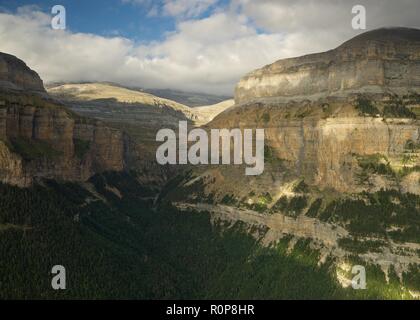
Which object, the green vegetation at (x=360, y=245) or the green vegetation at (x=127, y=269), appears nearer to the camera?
the green vegetation at (x=127, y=269)

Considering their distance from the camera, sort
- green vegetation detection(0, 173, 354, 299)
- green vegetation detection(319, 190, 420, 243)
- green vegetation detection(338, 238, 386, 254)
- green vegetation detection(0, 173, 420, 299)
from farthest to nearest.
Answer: green vegetation detection(319, 190, 420, 243)
green vegetation detection(338, 238, 386, 254)
green vegetation detection(0, 173, 420, 299)
green vegetation detection(0, 173, 354, 299)

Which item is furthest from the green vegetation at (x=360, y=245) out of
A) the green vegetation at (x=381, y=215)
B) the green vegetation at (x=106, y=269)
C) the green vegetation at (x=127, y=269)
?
the green vegetation at (x=106, y=269)

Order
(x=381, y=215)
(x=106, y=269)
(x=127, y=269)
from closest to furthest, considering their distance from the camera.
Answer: (x=106, y=269) < (x=127, y=269) < (x=381, y=215)

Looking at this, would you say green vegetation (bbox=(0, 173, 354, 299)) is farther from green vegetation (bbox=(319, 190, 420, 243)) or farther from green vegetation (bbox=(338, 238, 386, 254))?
green vegetation (bbox=(319, 190, 420, 243))

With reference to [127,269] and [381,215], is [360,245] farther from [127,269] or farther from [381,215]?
[127,269]

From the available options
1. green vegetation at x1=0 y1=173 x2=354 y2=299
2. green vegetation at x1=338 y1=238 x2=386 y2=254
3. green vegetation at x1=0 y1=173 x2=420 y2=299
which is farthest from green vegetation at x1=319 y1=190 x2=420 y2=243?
green vegetation at x1=0 y1=173 x2=354 y2=299

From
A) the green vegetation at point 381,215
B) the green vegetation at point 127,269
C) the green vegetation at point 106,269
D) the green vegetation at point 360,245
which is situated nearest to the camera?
the green vegetation at point 106,269

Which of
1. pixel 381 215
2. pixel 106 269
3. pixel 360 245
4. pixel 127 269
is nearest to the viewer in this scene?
pixel 106 269

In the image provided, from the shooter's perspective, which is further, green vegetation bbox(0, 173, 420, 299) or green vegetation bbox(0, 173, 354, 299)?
green vegetation bbox(0, 173, 420, 299)

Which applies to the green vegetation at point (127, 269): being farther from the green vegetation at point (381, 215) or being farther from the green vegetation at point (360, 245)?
the green vegetation at point (381, 215)

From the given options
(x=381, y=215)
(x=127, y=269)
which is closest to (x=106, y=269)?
(x=127, y=269)
